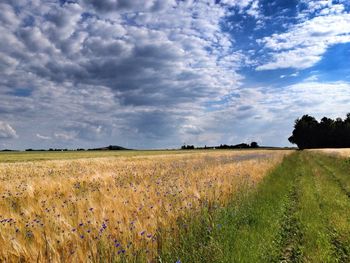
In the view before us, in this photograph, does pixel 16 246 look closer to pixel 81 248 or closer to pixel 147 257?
pixel 81 248

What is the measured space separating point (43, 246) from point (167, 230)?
1945 mm

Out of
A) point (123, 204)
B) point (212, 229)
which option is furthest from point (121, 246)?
point (212, 229)

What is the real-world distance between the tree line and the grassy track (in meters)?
117

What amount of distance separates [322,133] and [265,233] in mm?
125898

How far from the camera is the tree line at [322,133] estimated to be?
114906 millimetres

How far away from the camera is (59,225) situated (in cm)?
466

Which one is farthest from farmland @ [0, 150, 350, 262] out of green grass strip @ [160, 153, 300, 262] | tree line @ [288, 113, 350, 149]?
tree line @ [288, 113, 350, 149]

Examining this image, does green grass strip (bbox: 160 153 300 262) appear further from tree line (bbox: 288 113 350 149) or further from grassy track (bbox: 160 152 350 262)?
tree line (bbox: 288 113 350 149)

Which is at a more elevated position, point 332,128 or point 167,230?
point 332,128

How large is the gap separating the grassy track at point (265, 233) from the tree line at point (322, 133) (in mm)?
116729

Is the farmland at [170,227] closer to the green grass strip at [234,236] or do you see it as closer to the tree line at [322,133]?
the green grass strip at [234,236]

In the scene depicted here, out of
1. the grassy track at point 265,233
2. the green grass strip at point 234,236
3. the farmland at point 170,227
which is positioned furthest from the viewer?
the grassy track at point 265,233

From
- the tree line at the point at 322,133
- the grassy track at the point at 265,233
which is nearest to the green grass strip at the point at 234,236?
the grassy track at the point at 265,233

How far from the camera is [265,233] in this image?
6797 mm
